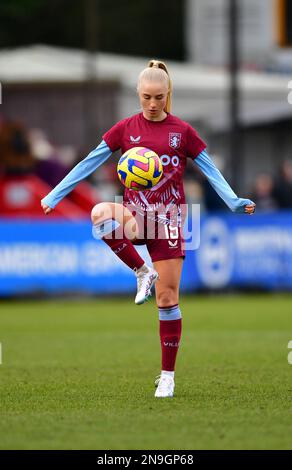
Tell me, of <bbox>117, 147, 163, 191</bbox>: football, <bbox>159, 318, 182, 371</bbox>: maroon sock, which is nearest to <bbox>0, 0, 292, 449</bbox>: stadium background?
<bbox>159, 318, 182, 371</bbox>: maroon sock

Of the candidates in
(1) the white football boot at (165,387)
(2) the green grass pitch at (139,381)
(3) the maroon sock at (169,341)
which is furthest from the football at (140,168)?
(2) the green grass pitch at (139,381)

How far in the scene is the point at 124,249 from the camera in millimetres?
8773

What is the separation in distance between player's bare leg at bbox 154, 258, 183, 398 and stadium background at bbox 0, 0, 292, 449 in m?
0.18

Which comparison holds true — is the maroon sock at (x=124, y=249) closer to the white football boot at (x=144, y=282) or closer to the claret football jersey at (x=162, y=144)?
the white football boot at (x=144, y=282)

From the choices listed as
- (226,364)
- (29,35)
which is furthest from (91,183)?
(29,35)

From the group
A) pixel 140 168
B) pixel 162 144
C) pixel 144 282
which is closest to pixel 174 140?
pixel 162 144

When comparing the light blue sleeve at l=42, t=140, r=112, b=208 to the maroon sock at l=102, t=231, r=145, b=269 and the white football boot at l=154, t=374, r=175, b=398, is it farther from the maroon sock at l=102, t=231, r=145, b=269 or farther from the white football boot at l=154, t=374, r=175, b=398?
the white football boot at l=154, t=374, r=175, b=398

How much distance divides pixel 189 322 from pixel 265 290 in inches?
203

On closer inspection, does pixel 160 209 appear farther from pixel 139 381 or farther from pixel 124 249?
pixel 139 381

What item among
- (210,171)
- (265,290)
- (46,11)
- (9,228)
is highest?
(46,11)

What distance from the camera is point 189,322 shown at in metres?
16.3

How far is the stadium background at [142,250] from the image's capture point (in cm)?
803

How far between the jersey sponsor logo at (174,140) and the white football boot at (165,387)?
167 cm
